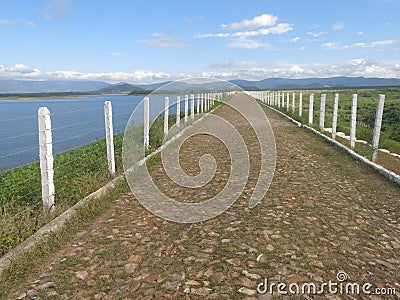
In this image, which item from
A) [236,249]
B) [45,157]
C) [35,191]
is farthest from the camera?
[35,191]

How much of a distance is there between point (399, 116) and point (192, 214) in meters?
21.3

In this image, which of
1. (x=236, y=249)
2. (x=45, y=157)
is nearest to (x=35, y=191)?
(x=45, y=157)

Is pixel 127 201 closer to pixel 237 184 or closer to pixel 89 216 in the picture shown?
pixel 89 216

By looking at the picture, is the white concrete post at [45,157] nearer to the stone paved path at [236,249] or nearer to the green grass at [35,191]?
the green grass at [35,191]

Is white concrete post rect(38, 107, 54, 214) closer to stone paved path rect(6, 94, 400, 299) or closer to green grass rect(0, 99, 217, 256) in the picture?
green grass rect(0, 99, 217, 256)

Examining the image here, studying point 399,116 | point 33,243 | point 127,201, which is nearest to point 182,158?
point 127,201

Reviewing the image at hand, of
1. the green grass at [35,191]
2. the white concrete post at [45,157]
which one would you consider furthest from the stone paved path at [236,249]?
the white concrete post at [45,157]

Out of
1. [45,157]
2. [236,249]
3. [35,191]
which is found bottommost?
[236,249]

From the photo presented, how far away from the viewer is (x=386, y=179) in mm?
6465

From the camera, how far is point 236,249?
369cm

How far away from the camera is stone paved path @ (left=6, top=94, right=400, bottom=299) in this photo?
3.05 metres

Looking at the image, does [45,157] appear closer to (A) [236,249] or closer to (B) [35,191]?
(B) [35,191]

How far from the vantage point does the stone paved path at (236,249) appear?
10.0 ft

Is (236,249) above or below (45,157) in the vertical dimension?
below
